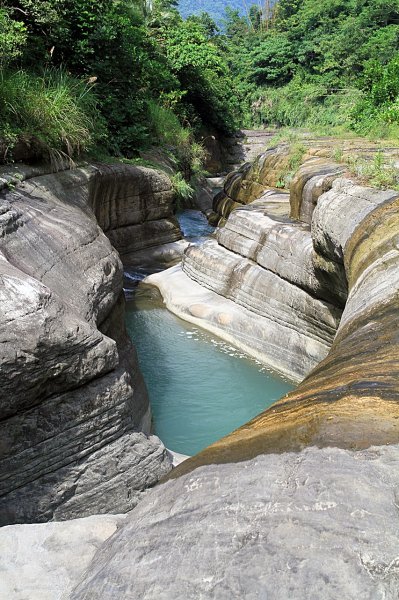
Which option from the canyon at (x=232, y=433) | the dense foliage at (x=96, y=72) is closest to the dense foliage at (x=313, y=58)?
the dense foliage at (x=96, y=72)

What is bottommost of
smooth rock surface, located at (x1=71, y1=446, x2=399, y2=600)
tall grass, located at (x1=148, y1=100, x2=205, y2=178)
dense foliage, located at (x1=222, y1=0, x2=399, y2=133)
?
smooth rock surface, located at (x1=71, y1=446, x2=399, y2=600)

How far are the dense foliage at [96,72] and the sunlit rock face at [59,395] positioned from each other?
2.36 metres

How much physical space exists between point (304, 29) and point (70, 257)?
105 ft

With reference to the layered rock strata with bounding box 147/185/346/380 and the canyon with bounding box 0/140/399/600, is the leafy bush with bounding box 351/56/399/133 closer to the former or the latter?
the layered rock strata with bounding box 147/185/346/380

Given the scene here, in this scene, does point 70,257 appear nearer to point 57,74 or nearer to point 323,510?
point 323,510

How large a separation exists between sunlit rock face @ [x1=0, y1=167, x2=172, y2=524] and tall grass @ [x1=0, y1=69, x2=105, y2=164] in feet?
7.06

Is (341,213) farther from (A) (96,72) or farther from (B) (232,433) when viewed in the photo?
(A) (96,72)

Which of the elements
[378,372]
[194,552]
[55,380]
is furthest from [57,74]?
[194,552]

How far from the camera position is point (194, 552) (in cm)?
170

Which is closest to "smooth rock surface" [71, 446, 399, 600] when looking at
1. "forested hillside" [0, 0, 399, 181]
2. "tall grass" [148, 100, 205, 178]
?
"forested hillside" [0, 0, 399, 181]

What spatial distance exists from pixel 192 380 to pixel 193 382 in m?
0.05

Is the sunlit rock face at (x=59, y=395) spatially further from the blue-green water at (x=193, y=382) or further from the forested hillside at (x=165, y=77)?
the forested hillside at (x=165, y=77)

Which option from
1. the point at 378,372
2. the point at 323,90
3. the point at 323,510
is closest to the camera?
the point at 323,510

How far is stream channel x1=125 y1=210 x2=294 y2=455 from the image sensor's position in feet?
18.4
